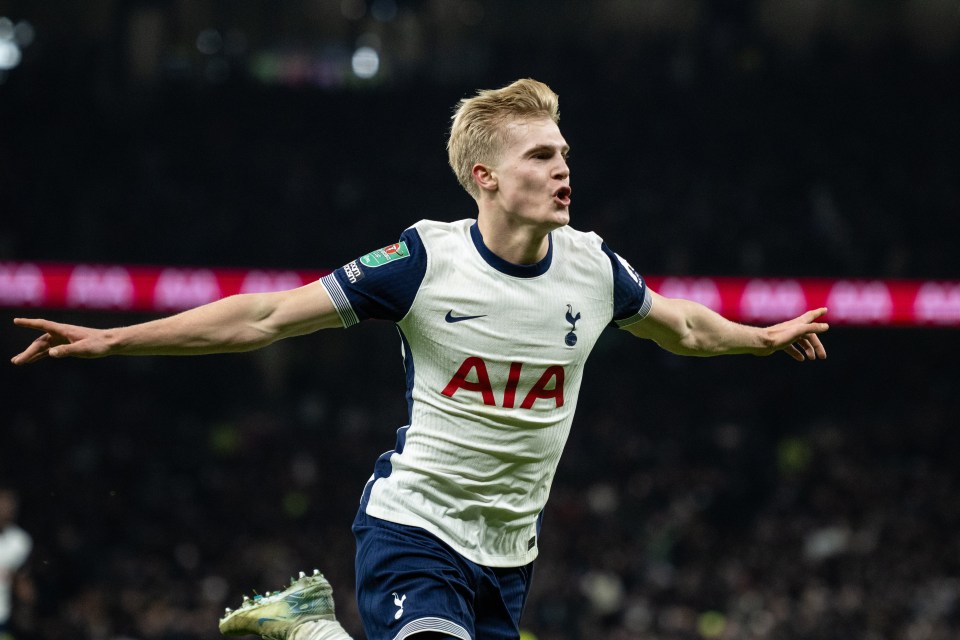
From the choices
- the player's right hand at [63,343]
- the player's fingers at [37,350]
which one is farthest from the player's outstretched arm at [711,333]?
the player's fingers at [37,350]

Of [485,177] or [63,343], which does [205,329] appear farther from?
[485,177]

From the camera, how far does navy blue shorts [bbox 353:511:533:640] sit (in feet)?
10.9

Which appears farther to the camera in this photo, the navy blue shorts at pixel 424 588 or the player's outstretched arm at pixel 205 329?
the navy blue shorts at pixel 424 588

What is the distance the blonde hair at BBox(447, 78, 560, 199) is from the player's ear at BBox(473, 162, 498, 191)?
0.06 feet

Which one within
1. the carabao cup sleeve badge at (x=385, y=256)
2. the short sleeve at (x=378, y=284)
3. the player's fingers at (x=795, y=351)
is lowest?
the player's fingers at (x=795, y=351)

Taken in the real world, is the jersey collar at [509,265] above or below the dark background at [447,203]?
above

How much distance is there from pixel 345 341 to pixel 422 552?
1398 cm

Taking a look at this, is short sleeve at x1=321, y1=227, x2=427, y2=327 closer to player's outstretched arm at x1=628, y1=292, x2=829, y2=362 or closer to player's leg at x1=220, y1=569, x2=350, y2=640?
player's outstretched arm at x1=628, y1=292, x2=829, y2=362

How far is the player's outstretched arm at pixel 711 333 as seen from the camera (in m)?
3.87

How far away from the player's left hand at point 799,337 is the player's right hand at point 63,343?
2.03 meters

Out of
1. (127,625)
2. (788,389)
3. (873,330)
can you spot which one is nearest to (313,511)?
(127,625)

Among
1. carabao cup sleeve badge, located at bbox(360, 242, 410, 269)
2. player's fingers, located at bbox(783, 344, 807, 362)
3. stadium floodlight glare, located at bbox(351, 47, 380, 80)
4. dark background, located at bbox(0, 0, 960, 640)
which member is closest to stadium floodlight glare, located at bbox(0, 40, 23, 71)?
dark background, located at bbox(0, 0, 960, 640)

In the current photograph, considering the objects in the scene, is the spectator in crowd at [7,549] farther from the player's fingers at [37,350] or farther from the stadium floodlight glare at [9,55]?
the stadium floodlight glare at [9,55]

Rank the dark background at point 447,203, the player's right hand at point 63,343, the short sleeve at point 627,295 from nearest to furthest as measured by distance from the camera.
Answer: the player's right hand at point 63,343
the short sleeve at point 627,295
the dark background at point 447,203
